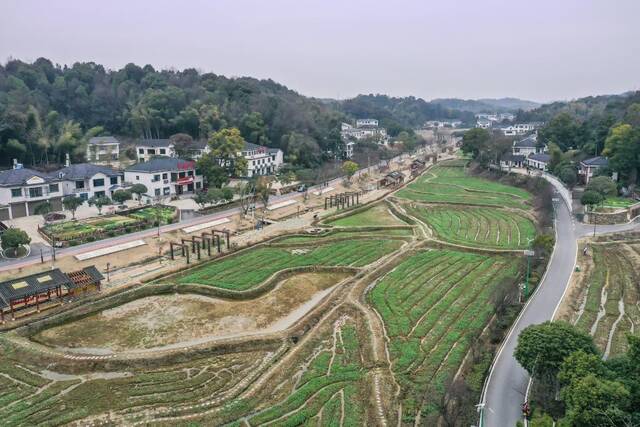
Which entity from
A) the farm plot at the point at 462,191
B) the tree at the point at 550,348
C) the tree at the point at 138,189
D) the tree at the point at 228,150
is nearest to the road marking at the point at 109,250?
the tree at the point at 138,189

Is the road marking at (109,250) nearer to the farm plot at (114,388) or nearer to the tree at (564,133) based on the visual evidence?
the farm plot at (114,388)

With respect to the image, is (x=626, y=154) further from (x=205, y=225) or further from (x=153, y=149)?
(x=153, y=149)

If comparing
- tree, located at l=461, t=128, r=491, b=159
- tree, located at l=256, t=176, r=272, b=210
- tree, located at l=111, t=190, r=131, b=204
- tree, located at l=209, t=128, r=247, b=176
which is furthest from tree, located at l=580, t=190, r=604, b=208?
tree, located at l=111, t=190, r=131, b=204

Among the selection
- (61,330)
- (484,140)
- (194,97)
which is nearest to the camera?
(61,330)

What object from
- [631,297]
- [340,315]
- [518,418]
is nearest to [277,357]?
[340,315]

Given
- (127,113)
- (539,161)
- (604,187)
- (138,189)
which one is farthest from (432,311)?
(127,113)

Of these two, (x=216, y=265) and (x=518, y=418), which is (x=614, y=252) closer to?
(x=518, y=418)
